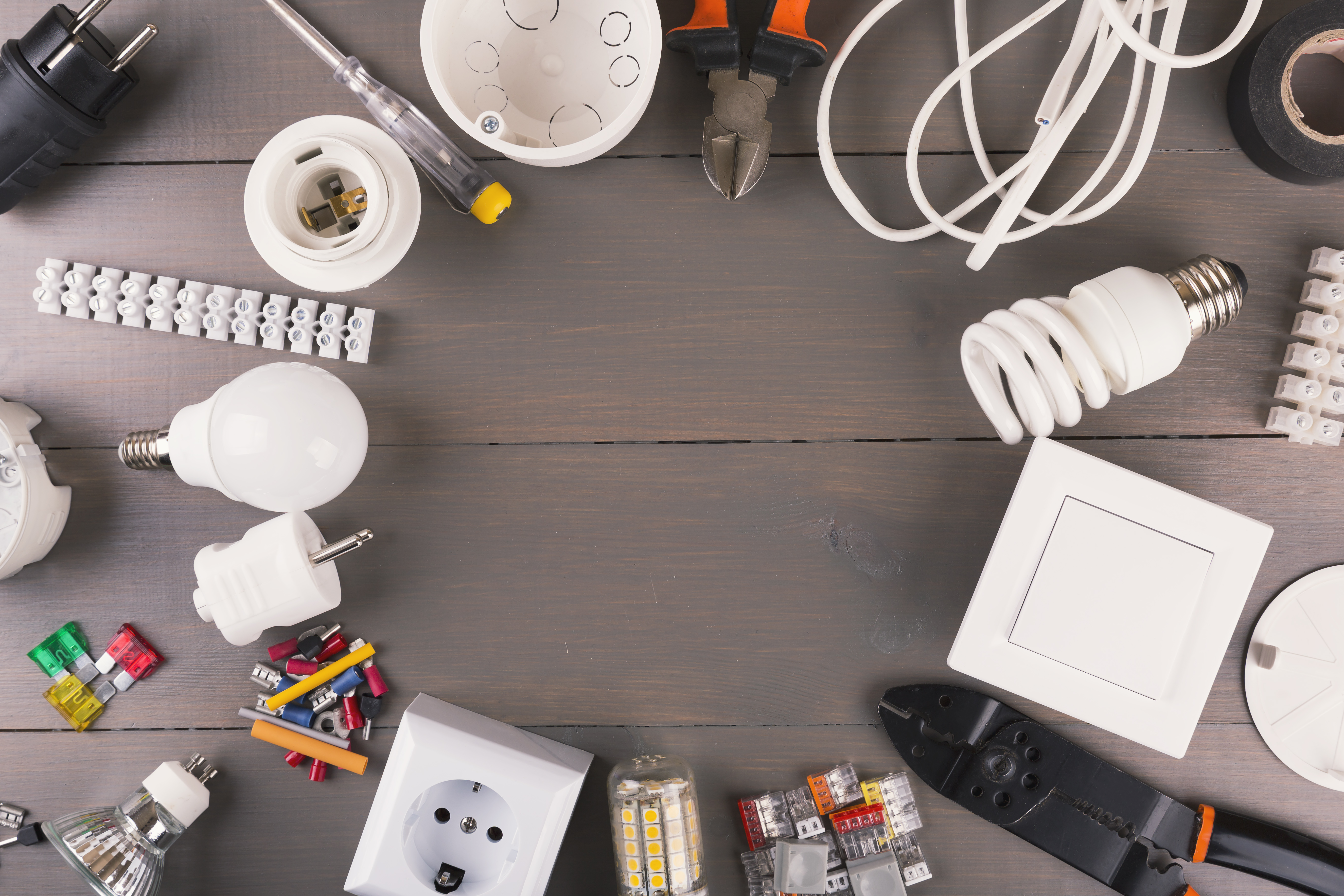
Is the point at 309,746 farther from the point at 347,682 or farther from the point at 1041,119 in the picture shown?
the point at 1041,119

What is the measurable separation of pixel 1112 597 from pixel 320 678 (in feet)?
2.48

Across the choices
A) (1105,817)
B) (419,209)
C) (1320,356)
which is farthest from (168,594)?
(1320,356)

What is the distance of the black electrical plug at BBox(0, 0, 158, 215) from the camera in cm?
69

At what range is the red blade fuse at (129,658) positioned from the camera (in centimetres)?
76

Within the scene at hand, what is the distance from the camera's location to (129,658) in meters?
0.76

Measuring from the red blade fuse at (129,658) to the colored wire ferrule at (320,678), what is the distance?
0.43 ft

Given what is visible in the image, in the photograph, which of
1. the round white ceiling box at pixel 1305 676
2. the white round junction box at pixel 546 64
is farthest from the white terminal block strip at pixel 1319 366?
the white round junction box at pixel 546 64

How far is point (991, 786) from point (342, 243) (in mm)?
833

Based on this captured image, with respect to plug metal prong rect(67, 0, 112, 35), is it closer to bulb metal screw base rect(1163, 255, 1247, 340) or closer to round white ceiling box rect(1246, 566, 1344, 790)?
bulb metal screw base rect(1163, 255, 1247, 340)

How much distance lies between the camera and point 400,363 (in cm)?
78

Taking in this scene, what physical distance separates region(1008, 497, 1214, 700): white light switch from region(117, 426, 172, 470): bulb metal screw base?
0.80 meters

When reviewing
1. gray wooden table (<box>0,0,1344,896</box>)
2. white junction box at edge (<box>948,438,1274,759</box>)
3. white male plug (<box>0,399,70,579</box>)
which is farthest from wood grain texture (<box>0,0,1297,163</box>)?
white junction box at edge (<box>948,438,1274,759</box>)

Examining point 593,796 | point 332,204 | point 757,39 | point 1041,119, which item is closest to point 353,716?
point 593,796

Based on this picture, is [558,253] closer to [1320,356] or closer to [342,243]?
[342,243]
